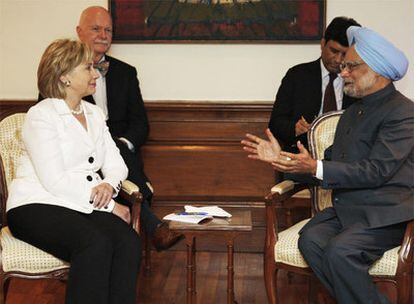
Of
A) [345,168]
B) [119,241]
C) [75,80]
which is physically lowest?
[119,241]

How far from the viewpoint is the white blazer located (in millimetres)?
3574

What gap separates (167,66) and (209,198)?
104 centimetres

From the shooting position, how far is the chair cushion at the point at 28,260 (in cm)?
346

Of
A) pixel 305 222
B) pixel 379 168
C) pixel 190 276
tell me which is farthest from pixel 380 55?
pixel 190 276

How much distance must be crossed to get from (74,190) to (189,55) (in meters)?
2.05

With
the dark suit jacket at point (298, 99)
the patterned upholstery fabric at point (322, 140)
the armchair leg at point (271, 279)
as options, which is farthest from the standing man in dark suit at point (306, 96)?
the armchair leg at point (271, 279)

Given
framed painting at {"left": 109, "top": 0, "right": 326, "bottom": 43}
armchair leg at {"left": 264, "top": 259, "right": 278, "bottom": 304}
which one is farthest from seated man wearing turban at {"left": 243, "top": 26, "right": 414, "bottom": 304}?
framed painting at {"left": 109, "top": 0, "right": 326, "bottom": 43}

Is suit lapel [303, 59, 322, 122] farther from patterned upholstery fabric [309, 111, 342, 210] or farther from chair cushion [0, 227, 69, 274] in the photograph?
chair cushion [0, 227, 69, 274]

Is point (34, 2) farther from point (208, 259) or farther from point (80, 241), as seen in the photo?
point (80, 241)

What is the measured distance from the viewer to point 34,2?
543 cm

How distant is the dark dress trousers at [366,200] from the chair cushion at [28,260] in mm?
1215

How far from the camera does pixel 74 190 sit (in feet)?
11.8

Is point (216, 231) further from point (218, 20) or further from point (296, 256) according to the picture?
point (218, 20)

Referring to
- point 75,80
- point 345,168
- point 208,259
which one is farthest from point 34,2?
Result: point 345,168
